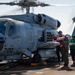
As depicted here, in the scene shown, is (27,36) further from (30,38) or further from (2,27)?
(2,27)

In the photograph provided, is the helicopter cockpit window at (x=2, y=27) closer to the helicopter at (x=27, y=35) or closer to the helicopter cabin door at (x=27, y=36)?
the helicopter at (x=27, y=35)

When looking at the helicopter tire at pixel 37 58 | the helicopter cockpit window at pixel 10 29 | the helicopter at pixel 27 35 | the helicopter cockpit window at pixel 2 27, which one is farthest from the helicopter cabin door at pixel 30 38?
the helicopter cockpit window at pixel 2 27

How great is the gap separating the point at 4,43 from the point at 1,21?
1485 mm

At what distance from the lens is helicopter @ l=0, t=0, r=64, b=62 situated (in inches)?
504

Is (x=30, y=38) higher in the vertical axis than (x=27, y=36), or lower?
lower

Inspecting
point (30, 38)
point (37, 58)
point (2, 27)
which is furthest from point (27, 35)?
point (2, 27)

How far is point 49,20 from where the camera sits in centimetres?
1686

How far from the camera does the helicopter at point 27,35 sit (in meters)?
12.8

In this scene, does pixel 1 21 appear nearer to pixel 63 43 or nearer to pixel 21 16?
pixel 21 16

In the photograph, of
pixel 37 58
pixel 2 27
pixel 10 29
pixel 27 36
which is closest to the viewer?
pixel 2 27

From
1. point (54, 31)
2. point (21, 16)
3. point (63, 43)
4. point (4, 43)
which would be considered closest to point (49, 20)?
point (54, 31)

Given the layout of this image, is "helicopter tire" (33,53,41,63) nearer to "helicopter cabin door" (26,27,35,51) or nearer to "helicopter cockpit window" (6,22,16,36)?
"helicopter cabin door" (26,27,35,51)

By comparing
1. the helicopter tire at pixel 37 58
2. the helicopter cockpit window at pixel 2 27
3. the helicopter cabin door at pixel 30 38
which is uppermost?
the helicopter cockpit window at pixel 2 27

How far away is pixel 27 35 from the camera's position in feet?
46.9
